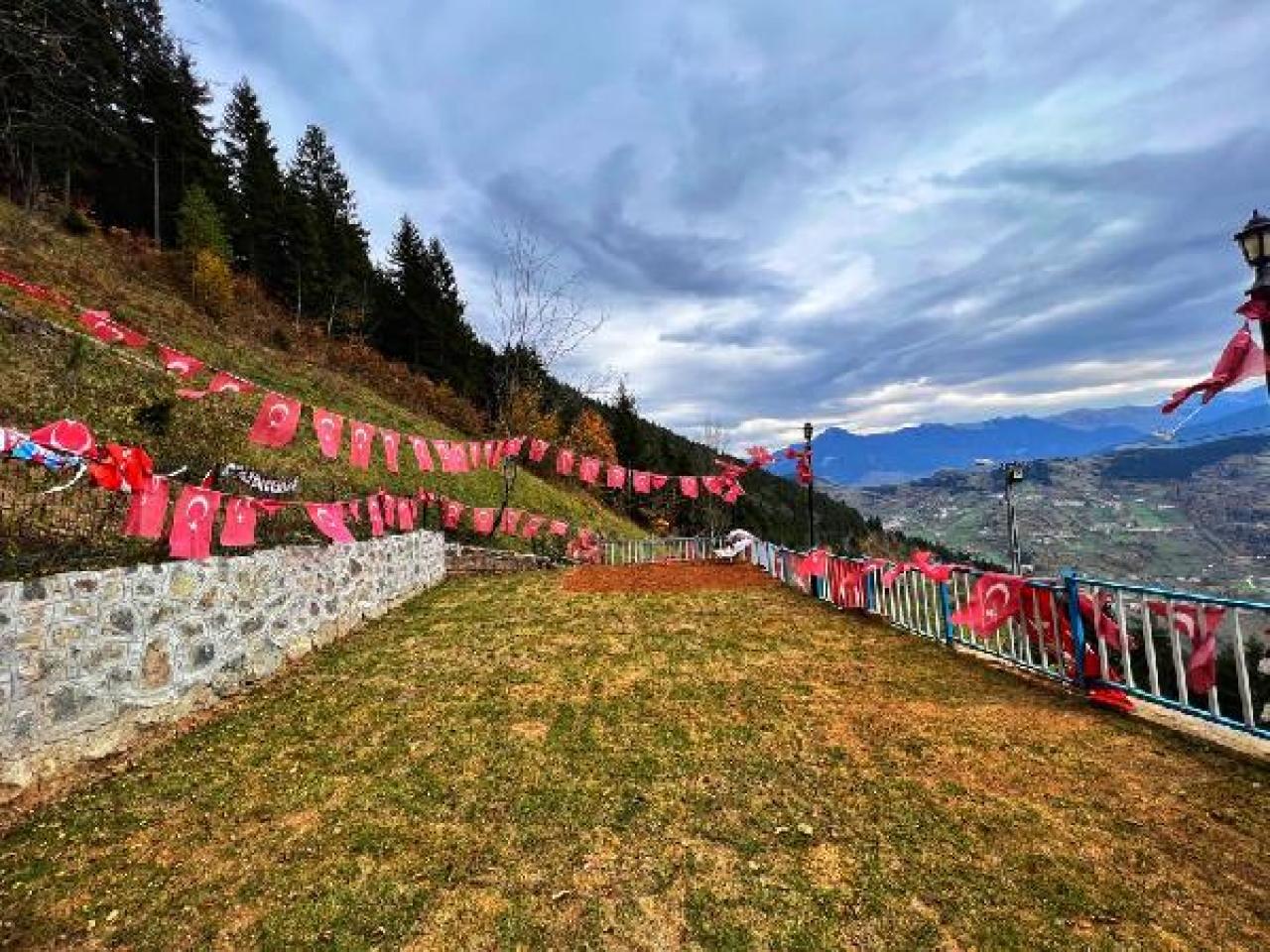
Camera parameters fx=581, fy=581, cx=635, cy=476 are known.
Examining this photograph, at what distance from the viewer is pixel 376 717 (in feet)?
19.0

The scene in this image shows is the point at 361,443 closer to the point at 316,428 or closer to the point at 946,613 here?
the point at 316,428

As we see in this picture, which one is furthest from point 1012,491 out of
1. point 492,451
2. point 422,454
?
point 422,454

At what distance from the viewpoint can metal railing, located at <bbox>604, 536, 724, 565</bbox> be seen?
21967 mm

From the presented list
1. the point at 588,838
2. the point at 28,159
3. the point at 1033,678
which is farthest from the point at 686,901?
the point at 28,159

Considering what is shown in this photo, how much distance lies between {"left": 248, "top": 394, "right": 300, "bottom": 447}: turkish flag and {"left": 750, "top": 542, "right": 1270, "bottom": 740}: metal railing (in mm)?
9486

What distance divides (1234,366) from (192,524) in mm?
10848

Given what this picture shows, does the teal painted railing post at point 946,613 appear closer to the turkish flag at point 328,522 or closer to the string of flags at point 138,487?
the turkish flag at point 328,522

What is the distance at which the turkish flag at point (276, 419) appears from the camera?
804 centimetres

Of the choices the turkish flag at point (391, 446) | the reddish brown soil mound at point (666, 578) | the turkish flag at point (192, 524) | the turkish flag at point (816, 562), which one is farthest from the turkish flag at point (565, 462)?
the turkish flag at point (192, 524)

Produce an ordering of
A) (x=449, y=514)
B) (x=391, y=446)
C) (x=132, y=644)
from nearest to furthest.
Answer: (x=132, y=644), (x=391, y=446), (x=449, y=514)

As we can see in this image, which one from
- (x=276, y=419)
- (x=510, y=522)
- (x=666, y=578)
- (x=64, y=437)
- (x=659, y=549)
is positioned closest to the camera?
(x=64, y=437)

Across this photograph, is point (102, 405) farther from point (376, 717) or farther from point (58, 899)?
point (58, 899)

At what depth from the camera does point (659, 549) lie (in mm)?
22875

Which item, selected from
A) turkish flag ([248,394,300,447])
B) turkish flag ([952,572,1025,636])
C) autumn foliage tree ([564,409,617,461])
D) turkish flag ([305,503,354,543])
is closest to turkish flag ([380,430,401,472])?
turkish flag ([305,503,354,543])
